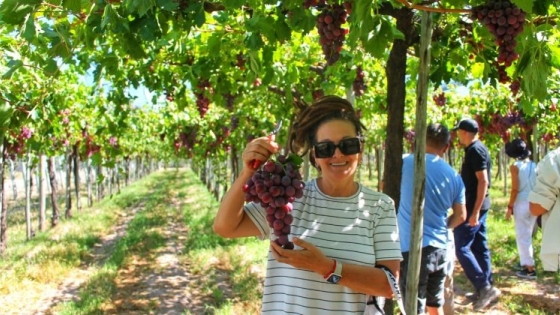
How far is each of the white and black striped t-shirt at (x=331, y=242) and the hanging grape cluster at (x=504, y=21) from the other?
2.47 ft

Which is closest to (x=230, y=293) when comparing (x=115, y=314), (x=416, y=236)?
(x=115, y=314)

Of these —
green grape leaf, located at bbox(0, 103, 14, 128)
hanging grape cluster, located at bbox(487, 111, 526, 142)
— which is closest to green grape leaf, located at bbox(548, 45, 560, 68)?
green grape leaf, located at bbox(0, 103, 14, 128)

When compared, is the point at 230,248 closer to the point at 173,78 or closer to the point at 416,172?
the point at 173,78

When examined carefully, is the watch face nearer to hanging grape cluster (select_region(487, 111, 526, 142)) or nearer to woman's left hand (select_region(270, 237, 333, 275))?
woman's left hand (select_region(270, 237, 333, 275))

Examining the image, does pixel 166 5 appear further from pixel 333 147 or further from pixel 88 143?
pixel 88 143

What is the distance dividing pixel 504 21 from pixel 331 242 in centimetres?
104

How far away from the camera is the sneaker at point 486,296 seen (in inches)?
198

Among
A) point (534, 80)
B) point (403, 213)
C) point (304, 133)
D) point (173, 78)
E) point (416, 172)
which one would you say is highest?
point (173, 78)

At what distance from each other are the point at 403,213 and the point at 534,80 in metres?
2.14

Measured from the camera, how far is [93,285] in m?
6.94

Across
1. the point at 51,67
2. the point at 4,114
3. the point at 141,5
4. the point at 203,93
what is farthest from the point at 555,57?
the point at 203,93

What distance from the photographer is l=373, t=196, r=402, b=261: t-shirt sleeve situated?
1.88 metres

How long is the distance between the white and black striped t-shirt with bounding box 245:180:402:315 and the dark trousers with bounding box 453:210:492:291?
3290mm

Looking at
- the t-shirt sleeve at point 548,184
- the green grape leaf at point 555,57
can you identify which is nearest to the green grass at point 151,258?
the t-shirt sleeve at point 548,184
